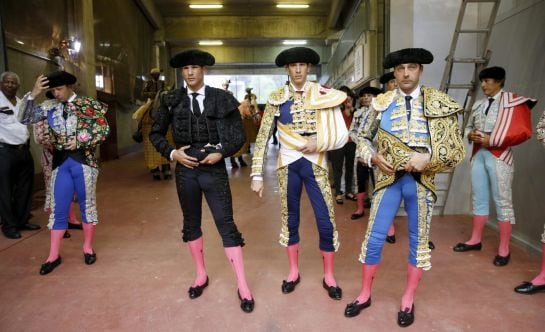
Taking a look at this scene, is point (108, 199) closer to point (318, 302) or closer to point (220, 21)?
point (318, 302)

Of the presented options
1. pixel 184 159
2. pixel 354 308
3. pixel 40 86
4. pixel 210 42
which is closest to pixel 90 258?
pixel 40 86

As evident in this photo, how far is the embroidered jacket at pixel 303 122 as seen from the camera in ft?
8.68

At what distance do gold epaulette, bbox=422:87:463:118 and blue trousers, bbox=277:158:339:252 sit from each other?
801 mm

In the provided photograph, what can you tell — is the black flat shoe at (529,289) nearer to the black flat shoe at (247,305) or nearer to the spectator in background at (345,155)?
the black flat shoe at (247,305)

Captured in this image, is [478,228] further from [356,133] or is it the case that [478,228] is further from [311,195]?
[311,195]

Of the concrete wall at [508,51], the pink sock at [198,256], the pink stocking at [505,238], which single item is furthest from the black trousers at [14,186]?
the pink stocking at [505,238]

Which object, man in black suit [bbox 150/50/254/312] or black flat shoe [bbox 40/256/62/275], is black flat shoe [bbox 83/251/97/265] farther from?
man in black suit [bbox 150/50/254/312]

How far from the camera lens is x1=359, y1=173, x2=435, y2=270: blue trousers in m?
2.40

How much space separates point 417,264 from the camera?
245 cm

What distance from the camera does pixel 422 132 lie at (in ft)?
7.64

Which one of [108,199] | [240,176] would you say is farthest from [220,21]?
[108,199]

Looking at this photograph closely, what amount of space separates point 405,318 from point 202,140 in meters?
1.72

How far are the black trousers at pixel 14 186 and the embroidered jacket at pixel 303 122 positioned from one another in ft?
9.95

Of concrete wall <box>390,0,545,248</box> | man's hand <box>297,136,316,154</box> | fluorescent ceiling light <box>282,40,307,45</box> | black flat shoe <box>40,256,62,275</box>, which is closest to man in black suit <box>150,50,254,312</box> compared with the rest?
man's hand <box>297,136,316,154</box>
